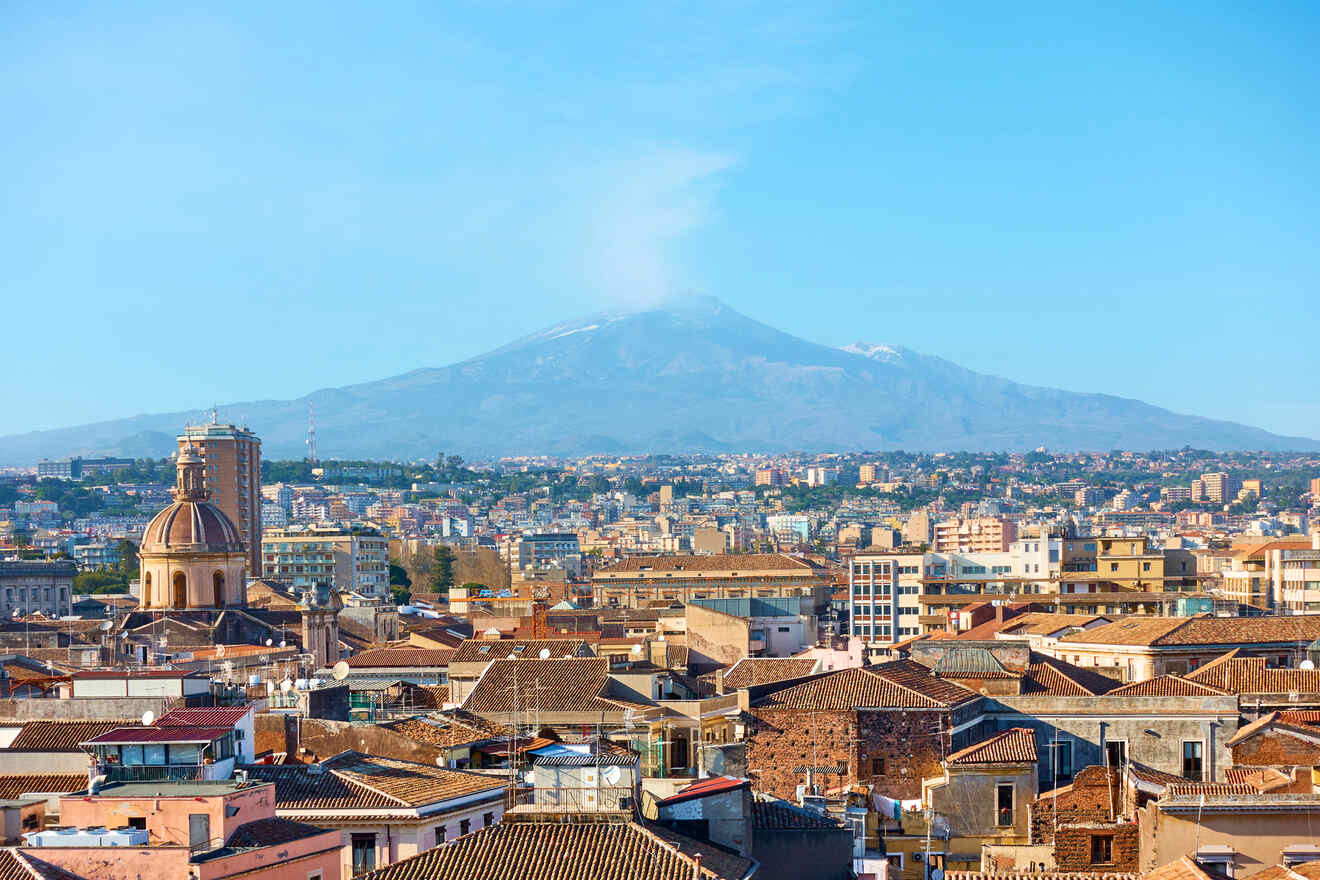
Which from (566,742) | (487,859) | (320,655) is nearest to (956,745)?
(566,742)

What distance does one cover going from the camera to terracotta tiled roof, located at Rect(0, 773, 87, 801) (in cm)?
2466

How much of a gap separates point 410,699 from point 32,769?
481 inches

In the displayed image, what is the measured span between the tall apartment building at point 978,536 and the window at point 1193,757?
363 feet

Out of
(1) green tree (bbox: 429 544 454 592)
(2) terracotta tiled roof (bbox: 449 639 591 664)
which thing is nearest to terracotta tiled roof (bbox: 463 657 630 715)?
(2) terracotta tiled roof (bbox: 449 639 591 664)

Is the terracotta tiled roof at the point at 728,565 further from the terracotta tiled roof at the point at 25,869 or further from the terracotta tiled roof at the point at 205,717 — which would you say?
the terracotta tiled roof at the point at 25,869

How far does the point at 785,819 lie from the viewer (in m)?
23.1

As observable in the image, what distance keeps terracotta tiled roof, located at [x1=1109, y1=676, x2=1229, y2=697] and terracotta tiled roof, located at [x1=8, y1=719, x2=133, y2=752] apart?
1461cm

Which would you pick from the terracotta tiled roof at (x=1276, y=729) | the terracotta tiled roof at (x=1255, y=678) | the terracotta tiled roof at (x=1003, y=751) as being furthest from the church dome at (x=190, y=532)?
the terracotta tiled roof at (x=1276, y=729)

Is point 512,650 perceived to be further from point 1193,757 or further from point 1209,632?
point 1193,757

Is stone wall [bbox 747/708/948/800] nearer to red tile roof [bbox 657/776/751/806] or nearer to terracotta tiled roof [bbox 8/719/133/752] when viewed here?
terracotta tiled roof [bbox 8/719/133/752]

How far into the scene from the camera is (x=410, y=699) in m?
38.5

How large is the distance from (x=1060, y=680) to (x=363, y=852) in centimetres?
1641

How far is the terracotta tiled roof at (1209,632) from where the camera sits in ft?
142

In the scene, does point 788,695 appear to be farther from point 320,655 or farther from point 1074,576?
point 1074,576
